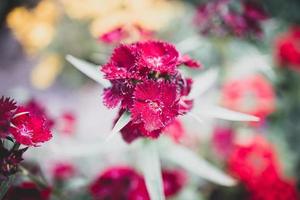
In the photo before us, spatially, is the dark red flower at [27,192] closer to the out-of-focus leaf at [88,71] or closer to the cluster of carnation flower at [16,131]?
the cluster of carnation flower at [16,131]

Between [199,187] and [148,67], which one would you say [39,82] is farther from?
[148,67]

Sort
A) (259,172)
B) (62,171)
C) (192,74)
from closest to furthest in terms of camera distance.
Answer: (62,171), (259,172), (192,74)

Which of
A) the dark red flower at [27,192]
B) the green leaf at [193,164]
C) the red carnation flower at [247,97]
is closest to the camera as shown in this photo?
the dark red flower at [27,192]

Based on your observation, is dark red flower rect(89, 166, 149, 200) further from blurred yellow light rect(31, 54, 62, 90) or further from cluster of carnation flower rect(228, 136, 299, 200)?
blurred yellow light rect(31, 54, 62, 90)

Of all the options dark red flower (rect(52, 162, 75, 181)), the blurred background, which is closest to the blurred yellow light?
the blurred background

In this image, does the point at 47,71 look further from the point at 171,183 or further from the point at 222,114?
the point at 222,114

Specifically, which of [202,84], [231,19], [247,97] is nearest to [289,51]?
[247,97]

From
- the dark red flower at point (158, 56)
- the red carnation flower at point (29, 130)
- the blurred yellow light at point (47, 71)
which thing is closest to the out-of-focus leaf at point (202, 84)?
the dark red flower at point (158, 56)
